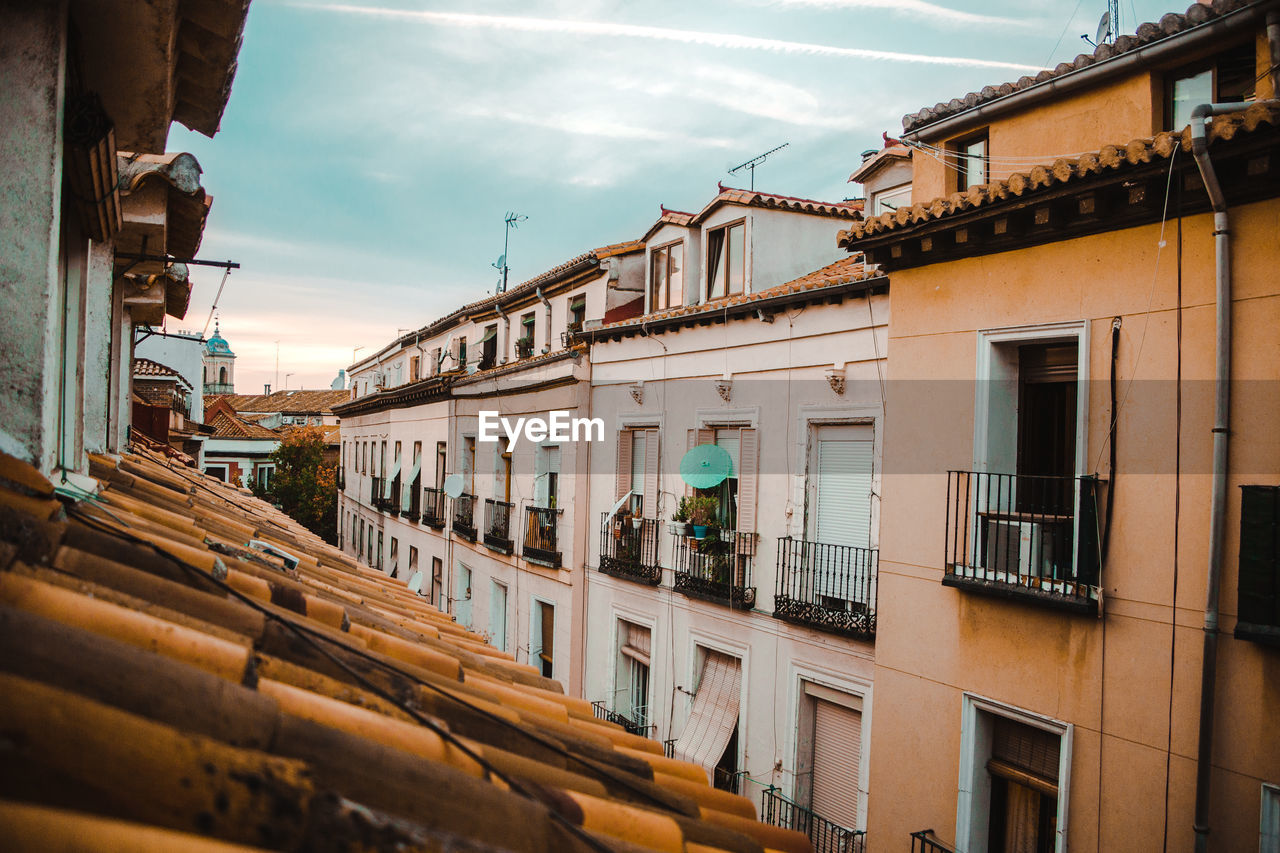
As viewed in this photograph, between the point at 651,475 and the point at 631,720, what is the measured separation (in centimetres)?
410

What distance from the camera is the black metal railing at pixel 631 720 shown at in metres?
13.6

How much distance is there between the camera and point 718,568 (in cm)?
1182

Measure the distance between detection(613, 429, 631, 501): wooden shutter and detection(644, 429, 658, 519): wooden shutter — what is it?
604 mm

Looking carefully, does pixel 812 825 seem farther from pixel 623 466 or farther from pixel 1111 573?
pixel 623 466

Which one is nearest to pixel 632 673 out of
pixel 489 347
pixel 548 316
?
pixel 548 316

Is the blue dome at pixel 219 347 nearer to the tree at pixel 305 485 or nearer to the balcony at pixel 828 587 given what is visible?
the tree at pixel 305 485

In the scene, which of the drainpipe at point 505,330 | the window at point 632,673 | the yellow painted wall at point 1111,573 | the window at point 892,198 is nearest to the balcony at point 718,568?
the window at point 632,673

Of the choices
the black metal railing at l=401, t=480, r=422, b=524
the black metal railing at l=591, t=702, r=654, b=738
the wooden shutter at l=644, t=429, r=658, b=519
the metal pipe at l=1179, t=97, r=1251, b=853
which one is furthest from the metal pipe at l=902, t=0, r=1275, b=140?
the black metal railing at l=401, t=480, r=422, b=524

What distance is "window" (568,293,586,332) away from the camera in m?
18.5

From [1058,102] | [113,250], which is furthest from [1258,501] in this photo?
[113,250]

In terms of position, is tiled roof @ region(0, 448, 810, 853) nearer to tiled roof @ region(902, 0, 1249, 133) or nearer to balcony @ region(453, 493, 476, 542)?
tiled roof @ region(902, 0, 1249, 133)

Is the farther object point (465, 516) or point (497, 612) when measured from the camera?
point (465, 516)

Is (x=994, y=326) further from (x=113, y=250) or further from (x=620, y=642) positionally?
(x=620, y=642)

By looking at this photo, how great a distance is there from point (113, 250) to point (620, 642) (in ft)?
34.4
